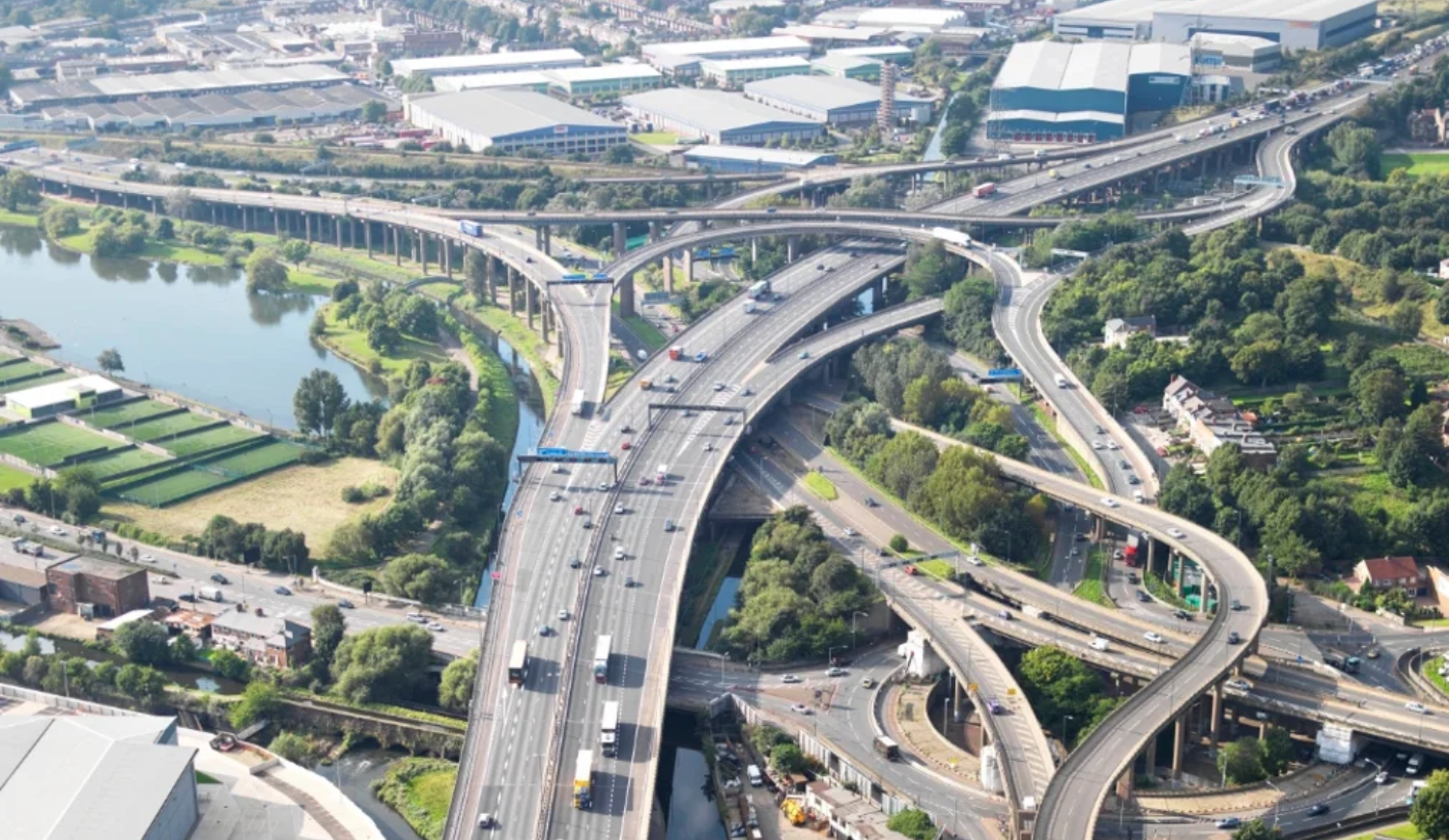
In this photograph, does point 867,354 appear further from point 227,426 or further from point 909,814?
point 909,814

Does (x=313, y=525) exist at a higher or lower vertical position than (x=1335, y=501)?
lower

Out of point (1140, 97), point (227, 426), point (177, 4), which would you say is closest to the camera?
point (227, 426)

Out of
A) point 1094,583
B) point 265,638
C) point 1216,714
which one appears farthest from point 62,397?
point 1216,714

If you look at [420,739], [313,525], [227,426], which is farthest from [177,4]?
[420,739]

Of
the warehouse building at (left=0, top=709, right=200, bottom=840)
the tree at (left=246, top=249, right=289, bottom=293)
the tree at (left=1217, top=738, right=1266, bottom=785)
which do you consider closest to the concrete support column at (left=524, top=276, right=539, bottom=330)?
the tree at (left=246, top=249, right=289, bottom=293)

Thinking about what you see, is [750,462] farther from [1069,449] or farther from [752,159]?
[752,159]

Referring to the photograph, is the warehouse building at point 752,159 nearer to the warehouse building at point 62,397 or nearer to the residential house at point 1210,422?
the warehouse building at point 62,397
